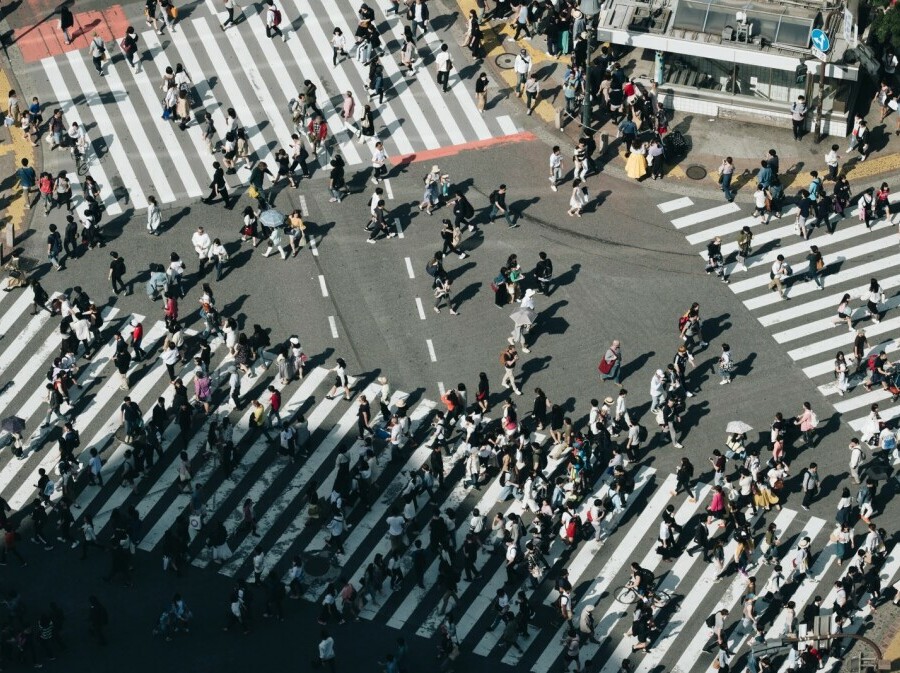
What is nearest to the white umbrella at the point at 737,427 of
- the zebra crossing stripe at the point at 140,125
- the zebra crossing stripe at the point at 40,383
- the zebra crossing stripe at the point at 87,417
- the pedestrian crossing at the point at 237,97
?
the pedestrian crossing at the point at 237,97

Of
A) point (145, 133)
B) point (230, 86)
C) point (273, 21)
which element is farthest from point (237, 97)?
point (145, 133)

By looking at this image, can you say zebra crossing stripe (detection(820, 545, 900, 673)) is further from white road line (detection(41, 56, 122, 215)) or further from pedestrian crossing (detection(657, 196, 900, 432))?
white road line (detection(41, 56, 122, 215))

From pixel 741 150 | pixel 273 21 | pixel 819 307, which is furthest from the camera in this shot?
pixel 273 21

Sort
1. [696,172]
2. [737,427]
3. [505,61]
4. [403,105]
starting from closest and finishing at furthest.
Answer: [737,427] → [696,172] → [403,105] → [505,61]

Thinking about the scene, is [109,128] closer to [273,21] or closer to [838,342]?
[273,21]

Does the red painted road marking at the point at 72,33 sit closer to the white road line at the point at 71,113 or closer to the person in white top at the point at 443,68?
the white road line at the point at 71,113

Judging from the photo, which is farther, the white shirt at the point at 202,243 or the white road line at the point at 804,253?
the white shirt at the point at 202,243

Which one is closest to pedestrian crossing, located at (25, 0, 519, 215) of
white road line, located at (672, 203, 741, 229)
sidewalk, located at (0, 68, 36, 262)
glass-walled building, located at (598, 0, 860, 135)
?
sidewalk, located at (0, 68, 36, 262)
